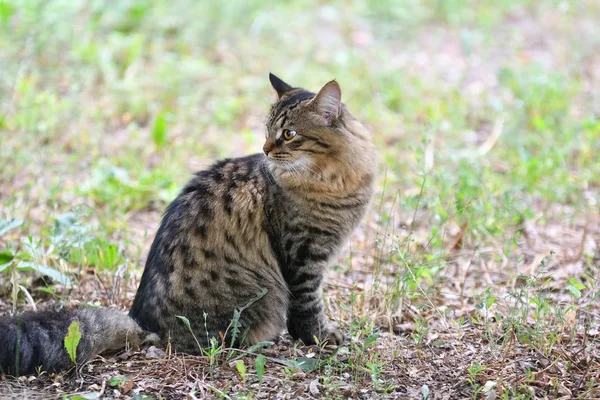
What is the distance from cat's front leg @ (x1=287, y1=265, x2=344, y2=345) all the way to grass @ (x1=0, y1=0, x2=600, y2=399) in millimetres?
100

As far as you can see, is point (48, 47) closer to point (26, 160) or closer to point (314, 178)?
point (26, 160)

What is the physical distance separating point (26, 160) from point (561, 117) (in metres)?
4.36

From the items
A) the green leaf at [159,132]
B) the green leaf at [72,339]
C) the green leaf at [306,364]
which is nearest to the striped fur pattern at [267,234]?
the green leaf at [306,364]

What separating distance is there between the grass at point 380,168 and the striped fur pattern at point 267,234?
0.18 metres

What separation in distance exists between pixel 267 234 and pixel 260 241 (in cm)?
5

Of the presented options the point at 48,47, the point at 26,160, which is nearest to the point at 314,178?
the point at 26,160

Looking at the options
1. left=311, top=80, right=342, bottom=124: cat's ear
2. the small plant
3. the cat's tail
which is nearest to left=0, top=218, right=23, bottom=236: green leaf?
the cat's tail

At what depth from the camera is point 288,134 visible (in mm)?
3697

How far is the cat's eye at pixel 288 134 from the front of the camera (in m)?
3.69

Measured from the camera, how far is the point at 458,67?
26.2ft

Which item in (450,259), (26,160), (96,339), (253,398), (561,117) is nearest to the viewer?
(253,398)

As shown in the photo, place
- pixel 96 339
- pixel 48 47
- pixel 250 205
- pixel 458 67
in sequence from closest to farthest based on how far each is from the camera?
pixel 96 339 → pixel 250 205 → pixel 48 47 → pixel 458 67

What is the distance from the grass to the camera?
11.0 ft

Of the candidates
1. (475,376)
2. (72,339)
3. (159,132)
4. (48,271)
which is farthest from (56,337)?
(159,132)
